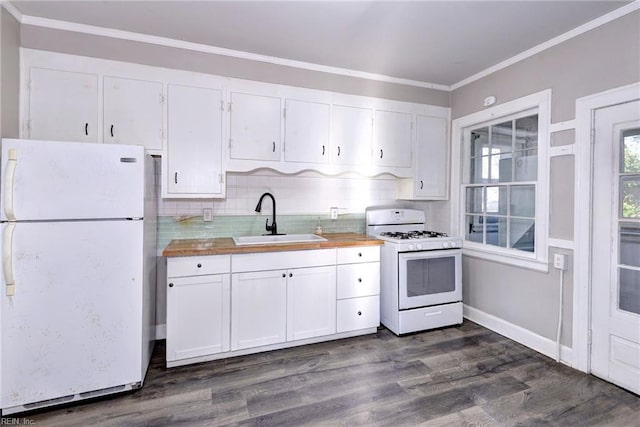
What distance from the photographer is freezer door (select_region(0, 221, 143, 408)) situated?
5.98 feet

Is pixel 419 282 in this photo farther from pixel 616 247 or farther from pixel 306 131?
pixel 306 131

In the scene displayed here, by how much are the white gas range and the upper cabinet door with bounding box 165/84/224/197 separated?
175 cm

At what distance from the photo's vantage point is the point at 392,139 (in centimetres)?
332

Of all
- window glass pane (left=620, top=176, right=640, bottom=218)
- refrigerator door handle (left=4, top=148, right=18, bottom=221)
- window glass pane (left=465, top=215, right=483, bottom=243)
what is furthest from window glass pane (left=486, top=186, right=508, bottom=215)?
refrigerator door handle (left=4, top=148, right=18, bottom=221)

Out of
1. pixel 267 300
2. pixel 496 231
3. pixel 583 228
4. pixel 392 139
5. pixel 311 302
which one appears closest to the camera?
pixel 583 228

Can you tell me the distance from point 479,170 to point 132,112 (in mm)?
3356

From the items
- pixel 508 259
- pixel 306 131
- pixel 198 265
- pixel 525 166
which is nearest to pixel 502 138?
pixel 525 166

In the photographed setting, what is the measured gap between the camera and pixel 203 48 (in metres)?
2.66

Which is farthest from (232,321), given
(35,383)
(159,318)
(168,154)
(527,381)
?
(527,381)

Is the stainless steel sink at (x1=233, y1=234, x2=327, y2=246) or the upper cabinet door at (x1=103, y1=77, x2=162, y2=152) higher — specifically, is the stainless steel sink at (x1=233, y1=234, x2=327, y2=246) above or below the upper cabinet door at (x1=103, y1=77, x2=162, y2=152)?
below

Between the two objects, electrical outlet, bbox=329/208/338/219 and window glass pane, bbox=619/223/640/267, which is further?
electrical outlet, bbox=329/208/338/219

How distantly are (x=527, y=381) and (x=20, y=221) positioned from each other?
346cm

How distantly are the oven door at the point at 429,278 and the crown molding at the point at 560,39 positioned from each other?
182cm

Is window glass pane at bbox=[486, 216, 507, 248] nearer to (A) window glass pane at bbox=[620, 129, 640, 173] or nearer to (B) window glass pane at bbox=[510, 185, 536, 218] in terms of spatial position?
(B) window glass pane at bbox=[510, 185, 536, 218]
